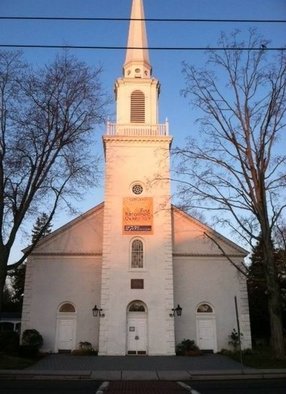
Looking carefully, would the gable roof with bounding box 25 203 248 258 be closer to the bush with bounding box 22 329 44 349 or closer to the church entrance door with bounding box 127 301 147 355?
the church entrance door with bounding box 127 301 147 355

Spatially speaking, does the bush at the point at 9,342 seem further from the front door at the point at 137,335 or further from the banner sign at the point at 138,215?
the banner sign at the point at 138,215

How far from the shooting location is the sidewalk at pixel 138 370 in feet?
56.7

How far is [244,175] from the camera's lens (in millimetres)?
22578

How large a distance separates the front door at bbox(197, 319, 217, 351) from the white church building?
0.06 m

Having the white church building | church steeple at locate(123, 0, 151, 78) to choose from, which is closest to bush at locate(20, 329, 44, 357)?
the white church building

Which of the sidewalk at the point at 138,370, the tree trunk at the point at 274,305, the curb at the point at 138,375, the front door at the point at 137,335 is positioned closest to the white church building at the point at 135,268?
the front door at the point at 137,335

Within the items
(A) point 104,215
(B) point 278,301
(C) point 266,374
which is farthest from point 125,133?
(C) point 266,374

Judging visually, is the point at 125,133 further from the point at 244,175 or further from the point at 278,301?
the point at 278,301

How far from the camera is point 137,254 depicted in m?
28.3

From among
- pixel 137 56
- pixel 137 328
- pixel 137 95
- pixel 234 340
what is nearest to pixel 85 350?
pixel 137 328

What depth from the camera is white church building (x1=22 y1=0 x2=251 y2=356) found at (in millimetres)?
26906

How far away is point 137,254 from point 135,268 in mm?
987

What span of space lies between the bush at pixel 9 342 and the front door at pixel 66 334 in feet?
8.79

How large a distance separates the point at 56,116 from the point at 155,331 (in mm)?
13829
